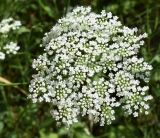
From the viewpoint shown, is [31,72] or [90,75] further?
[31,72]

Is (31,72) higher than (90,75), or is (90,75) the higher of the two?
(31,72)

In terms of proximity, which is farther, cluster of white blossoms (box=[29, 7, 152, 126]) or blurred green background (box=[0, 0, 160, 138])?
blurred green background (box=[0, 0, 160, 138])

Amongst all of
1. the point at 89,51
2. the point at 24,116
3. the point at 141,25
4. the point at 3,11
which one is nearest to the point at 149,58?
the point at 141,25

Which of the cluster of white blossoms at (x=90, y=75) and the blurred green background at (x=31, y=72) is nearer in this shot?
the cluster of white blossoms at (x=90, y=75)

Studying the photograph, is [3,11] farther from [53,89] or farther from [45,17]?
[53,89]
